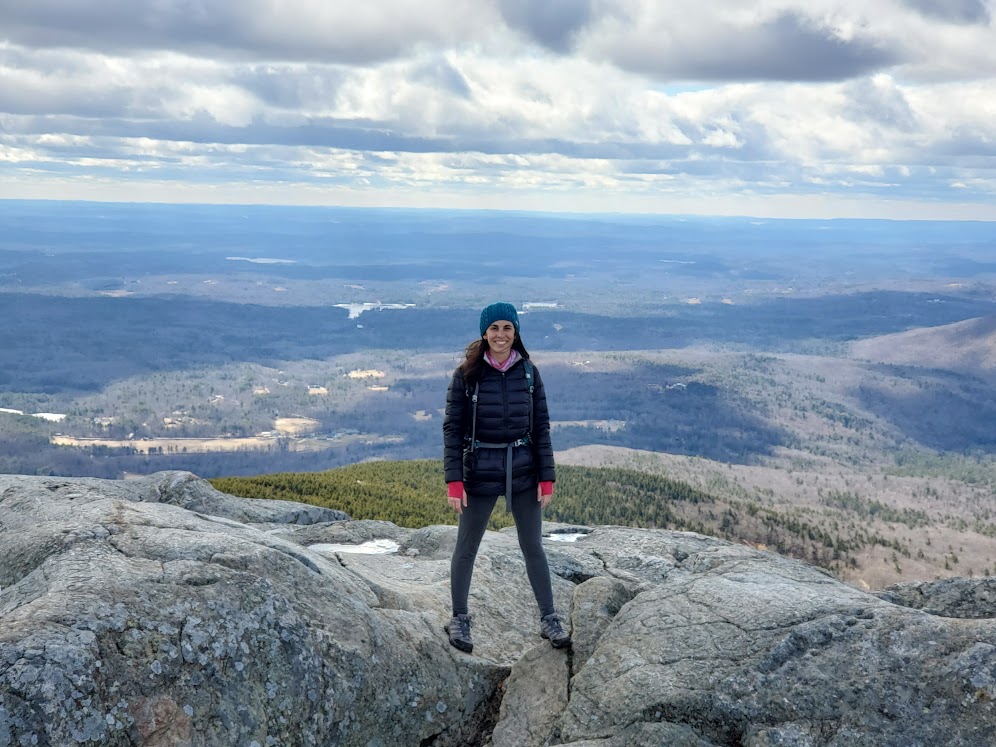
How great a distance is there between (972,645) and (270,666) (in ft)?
30.5

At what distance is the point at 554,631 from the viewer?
552 inches

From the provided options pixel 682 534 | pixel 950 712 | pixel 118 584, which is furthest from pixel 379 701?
pixel 682 534

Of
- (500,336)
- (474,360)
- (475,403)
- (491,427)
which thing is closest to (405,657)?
(491,427)

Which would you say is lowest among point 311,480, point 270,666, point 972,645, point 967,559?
point 967,559

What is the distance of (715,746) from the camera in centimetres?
1094

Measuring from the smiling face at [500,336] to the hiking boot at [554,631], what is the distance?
15.3 feet

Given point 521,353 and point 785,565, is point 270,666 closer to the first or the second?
point 521,353

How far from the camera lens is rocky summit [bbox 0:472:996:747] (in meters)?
10.3

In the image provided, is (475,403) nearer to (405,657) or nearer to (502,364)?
(502,364)

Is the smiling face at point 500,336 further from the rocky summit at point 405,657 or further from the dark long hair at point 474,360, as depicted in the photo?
the rocky summit at point 405,657

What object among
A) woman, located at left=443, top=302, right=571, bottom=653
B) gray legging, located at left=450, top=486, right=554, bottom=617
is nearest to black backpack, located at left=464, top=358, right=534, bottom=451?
woman, located at left=443, top=302, right=571, bottom=653

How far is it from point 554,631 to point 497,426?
3.69 metres

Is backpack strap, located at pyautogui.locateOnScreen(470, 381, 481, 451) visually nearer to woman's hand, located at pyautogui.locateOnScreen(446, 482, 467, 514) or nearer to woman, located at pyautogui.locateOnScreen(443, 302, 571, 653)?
woman, located at pyautogui.locateOnScreen(443, 302, 571, 653)

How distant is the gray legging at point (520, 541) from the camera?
13.7 meters
